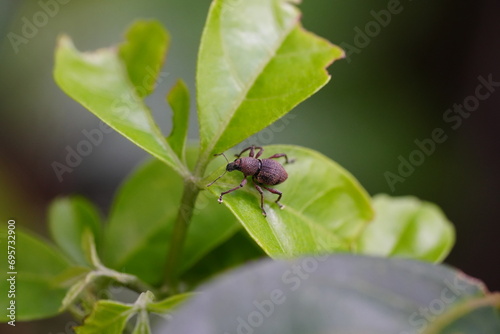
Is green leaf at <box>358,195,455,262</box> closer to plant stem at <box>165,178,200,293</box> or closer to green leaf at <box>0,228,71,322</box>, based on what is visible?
plant stem at <box>165,178,200,293</box>

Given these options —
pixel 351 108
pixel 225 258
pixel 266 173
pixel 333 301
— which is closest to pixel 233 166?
pixel 266 173

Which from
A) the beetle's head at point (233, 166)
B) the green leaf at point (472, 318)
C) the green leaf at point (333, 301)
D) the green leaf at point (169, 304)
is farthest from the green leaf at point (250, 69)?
the green leaf at point (472, 318)

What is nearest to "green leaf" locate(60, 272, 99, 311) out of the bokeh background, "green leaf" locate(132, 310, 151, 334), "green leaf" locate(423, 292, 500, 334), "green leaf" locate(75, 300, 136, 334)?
"green leaf" locate(75, 300, 136, 334)

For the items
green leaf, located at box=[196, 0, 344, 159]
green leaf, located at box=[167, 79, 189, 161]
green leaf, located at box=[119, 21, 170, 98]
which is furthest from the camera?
green leaf, located at box=[119, 21, 170, 98]

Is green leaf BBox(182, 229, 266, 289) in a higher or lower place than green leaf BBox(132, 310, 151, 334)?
lower

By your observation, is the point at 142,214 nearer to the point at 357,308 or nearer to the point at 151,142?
the point at 151,142

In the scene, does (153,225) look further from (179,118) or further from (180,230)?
(179,118)

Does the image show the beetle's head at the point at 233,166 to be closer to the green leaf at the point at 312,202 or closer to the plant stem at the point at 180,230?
the green leaf at the point at 312,202
